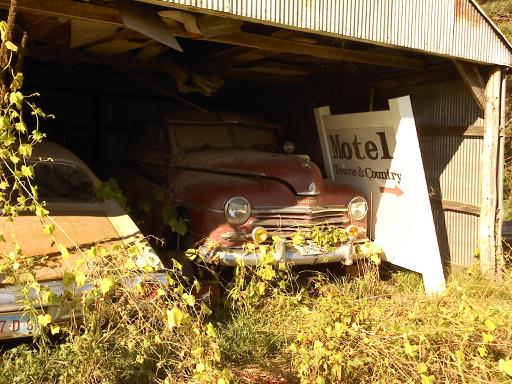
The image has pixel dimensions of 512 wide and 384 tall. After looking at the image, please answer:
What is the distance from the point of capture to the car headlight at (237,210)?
472cm

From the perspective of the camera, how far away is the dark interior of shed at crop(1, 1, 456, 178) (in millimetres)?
5402

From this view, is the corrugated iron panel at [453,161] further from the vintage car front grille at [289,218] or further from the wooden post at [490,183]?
the vintage car front grille at [289,218]

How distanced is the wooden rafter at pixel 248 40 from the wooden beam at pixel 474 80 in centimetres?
84

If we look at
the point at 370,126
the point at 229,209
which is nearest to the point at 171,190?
the point at 229,209

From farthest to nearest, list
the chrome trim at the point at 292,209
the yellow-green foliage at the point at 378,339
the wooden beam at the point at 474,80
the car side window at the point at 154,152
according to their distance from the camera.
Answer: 1. the car side window at the point at 154,152
2. the wooden beam at the point at 474,80
3. the chrome trim at the point at 292,209
4. the yellow-green foliage at the point at 378,339

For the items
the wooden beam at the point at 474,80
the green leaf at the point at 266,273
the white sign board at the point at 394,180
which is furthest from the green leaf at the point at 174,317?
the wooden beam at the point at 474,80

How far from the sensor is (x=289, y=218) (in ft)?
16.6

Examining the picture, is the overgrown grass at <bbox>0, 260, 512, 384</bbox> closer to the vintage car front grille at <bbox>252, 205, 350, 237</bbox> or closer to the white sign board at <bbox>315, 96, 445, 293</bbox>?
the vintage car front grille at <bbox>252, 205, 350, 237</bbox>

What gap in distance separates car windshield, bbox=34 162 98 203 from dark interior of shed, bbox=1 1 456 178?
4.58 ft

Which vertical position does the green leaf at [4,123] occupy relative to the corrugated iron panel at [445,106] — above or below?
below

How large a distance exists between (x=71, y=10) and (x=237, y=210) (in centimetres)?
228

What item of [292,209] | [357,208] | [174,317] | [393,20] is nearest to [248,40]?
[393,20]

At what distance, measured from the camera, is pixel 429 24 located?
5.17 m

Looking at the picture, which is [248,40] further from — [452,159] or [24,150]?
[452,159]
